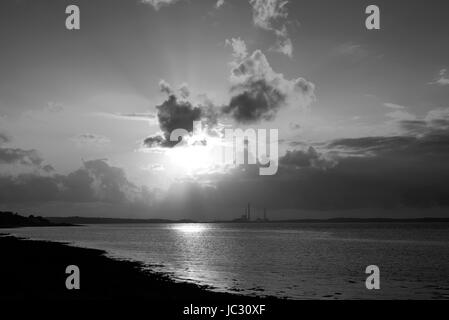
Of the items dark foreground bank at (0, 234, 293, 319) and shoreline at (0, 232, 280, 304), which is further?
shoreline at (0, 232, 280, 304)

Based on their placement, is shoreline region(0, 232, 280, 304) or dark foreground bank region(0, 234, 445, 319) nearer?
dark foreground bank region(0, 234, 445, 319)

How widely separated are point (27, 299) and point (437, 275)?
53975 mm

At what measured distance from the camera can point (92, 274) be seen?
46.0 m

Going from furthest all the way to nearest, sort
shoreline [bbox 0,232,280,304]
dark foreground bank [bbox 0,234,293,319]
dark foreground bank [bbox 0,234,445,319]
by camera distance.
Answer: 1. shoreline [bbox 0,232,280,304]
2. dark foreground bank [bbox 0,234,293,319]
3. dark foreground bank [bbox 0,234,445,319]

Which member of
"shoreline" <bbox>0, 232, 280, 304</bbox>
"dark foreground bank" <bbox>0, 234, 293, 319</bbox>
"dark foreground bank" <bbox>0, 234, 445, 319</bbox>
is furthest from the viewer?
"shoreline" <bbox>0, 232, 280, 304</bbox>
